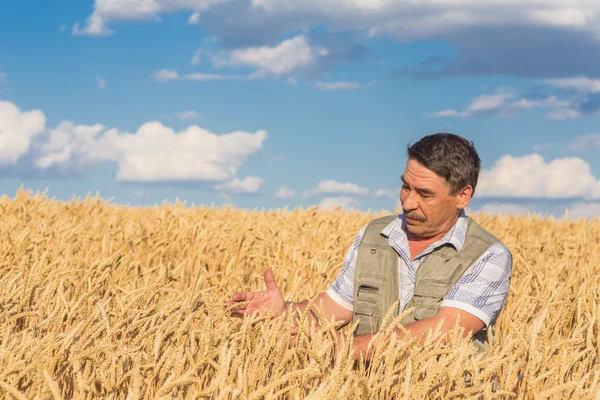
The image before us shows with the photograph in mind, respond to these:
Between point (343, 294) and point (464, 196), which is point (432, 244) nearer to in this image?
point (464, 196)

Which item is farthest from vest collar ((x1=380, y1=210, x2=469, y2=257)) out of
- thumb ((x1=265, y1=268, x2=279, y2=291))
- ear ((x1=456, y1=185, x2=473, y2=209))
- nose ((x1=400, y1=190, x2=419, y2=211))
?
thumb ((x1=265, y1=268, x2=279, y2=291))

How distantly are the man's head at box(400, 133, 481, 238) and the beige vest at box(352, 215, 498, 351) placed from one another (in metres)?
0.15

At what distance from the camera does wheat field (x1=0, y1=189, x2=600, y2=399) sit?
199 centimetres

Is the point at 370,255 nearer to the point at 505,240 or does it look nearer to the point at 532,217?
the point at 505,240

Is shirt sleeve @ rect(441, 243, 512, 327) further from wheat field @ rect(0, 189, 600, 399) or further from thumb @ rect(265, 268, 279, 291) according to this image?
thumb @ rect(265, 268, 279, 291)

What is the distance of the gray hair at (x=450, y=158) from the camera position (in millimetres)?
3141

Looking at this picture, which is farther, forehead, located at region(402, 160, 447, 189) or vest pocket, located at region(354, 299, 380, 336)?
vest pocket, located at region(354, 299, 380, 336)

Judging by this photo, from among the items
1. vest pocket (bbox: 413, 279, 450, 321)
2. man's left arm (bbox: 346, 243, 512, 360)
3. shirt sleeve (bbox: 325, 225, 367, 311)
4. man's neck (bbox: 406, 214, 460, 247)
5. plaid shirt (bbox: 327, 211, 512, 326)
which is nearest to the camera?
man's left arm (bbox: 346, 243, 512, 360)

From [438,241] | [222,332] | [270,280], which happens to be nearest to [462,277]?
[438,241]

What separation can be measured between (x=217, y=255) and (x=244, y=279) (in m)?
0.33

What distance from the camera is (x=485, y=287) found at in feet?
10.1

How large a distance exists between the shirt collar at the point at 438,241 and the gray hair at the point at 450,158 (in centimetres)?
20

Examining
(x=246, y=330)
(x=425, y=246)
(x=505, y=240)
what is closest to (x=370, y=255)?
(x=425, y=246)

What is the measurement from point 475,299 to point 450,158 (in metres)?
0.65
